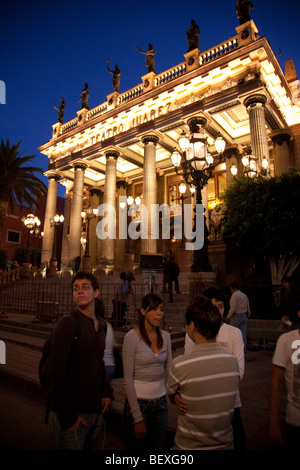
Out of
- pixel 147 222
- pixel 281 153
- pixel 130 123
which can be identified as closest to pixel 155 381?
pixel 147 222

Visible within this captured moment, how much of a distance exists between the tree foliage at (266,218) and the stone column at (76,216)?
15.4 metres

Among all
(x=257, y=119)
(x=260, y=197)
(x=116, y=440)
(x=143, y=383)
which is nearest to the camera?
(x=143, y=383)

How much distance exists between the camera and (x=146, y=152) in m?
20.3

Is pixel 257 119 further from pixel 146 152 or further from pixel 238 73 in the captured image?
pixel 146 152

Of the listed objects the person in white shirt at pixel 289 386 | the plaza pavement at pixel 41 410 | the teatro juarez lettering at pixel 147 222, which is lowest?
the plaza pavement at pixel 41 410

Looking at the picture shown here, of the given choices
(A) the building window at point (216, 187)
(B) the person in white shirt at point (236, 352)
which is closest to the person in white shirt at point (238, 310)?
(B) the person in white shirt at point (236, 352)

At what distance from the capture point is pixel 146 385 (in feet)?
7.51

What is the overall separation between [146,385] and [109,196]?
20.5 meters

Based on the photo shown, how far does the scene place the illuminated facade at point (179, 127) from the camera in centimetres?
1681

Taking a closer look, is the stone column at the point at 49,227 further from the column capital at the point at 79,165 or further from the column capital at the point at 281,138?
the column capital at the point at 281,138

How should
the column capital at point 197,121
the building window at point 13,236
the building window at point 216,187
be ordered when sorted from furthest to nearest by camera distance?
the building window at point 13,236, the building window at point 216,187, the column capital at point 197,121

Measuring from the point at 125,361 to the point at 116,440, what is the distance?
1694mm

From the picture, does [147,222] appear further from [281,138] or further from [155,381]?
[155,381]

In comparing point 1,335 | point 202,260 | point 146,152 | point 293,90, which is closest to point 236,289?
point 202,260
